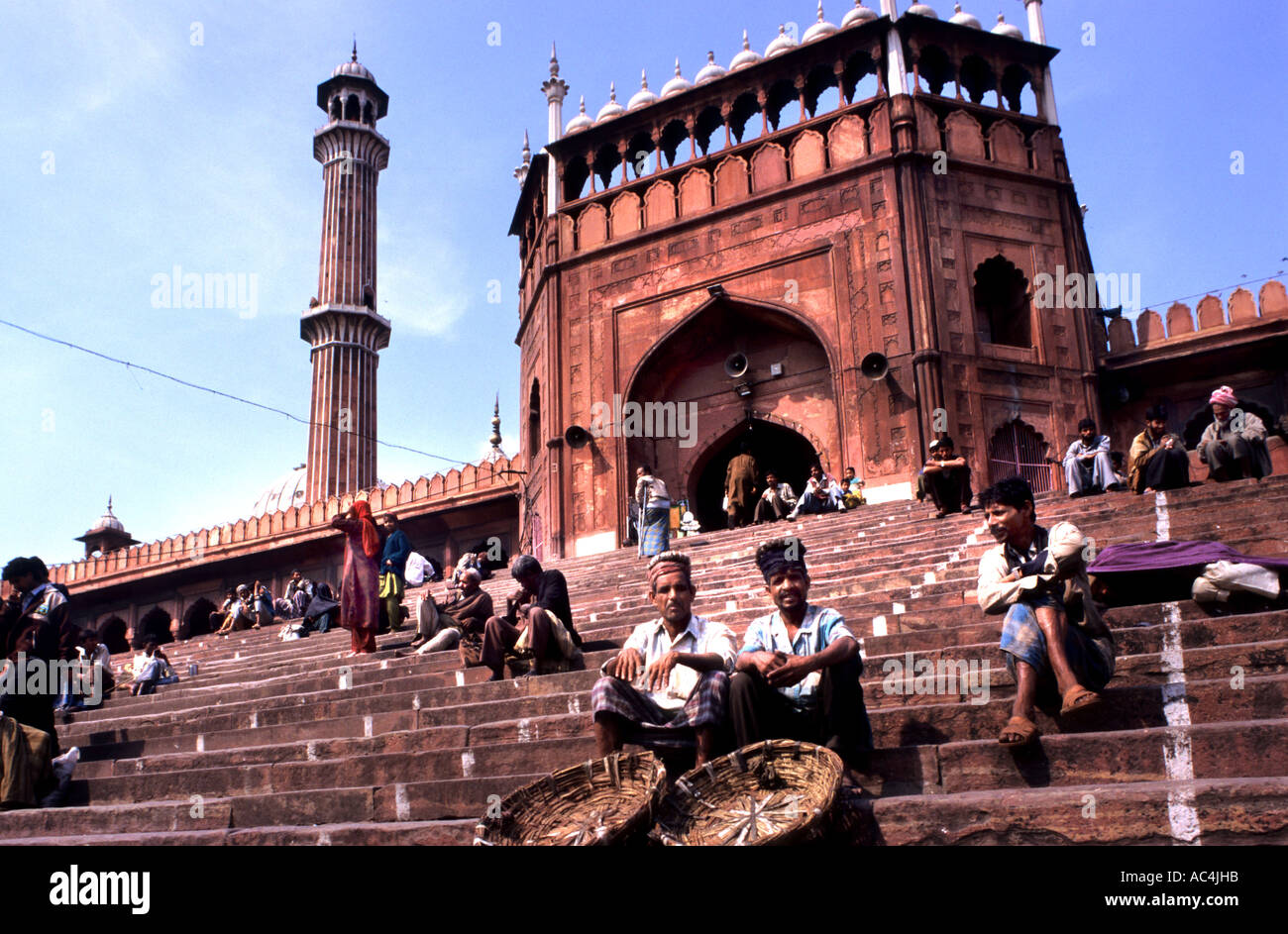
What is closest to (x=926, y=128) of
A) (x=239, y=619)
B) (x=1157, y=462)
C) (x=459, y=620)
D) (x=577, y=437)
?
(x=577, y=437)

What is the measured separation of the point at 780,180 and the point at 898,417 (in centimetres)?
440

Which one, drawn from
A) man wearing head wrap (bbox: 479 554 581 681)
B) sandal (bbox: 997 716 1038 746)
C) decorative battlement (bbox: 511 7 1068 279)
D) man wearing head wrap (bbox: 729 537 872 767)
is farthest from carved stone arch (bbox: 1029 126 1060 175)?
sandal (bbox: 997 716 1038 746)

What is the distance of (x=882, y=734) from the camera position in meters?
4.24

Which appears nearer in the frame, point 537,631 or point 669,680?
point 669,680

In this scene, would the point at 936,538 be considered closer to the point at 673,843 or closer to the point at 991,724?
the point at 991,724

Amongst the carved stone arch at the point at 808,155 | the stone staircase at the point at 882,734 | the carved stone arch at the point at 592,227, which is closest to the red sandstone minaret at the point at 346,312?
the carved stone arch at the point at 592,227

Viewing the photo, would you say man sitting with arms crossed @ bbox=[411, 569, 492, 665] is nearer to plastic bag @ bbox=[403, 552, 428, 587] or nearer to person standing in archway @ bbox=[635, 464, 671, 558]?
person standing in archway @ bbox=[635, 464, 671, 558]

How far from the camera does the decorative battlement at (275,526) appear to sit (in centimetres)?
2189

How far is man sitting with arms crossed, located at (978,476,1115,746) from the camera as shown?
3701mm

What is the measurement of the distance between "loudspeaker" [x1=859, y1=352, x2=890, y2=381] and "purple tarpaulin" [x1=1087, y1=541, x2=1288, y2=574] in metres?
10.5

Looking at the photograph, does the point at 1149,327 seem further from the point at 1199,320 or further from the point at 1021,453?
the point at 1021,453

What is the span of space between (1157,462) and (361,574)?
6043 mm

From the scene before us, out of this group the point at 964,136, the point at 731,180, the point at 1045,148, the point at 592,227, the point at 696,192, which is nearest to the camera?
the point at 964,136
